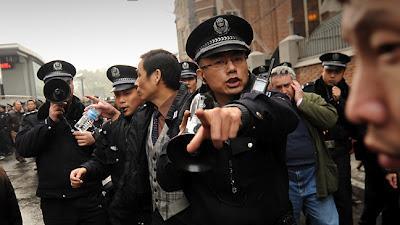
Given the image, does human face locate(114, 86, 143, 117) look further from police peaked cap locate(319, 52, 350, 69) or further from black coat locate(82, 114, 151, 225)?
police peaked cap locate(319, 52, 350, 69)

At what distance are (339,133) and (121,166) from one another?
7.50 ft

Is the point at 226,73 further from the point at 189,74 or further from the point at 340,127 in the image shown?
the point at 189,74

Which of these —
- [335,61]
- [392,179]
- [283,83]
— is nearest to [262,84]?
[392,179]

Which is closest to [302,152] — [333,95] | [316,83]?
[333,95]

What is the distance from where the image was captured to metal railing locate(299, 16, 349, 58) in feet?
31.2

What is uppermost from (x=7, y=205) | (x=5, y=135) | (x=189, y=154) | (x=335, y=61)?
(x=335, y=61)

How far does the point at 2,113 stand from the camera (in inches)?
587

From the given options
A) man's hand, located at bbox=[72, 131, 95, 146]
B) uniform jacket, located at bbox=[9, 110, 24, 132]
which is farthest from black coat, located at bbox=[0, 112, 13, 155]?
man's hand, located at bbox=[72, 131, 95, 146]

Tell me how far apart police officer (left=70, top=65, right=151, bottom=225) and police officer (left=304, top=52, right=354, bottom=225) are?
2048mm

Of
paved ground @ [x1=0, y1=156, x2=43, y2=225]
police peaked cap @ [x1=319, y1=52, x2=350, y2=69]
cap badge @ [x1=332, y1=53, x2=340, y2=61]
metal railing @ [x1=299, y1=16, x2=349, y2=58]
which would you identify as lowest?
paved ground @ [x1=0, y1=156, x2=43, y2=225]

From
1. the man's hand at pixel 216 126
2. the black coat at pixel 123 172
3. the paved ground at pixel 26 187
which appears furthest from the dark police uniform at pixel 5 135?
the man's hand at pixel 216 126

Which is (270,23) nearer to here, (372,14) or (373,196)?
(373,196)

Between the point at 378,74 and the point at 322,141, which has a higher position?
the point at 378,74

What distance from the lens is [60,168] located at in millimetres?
3398
